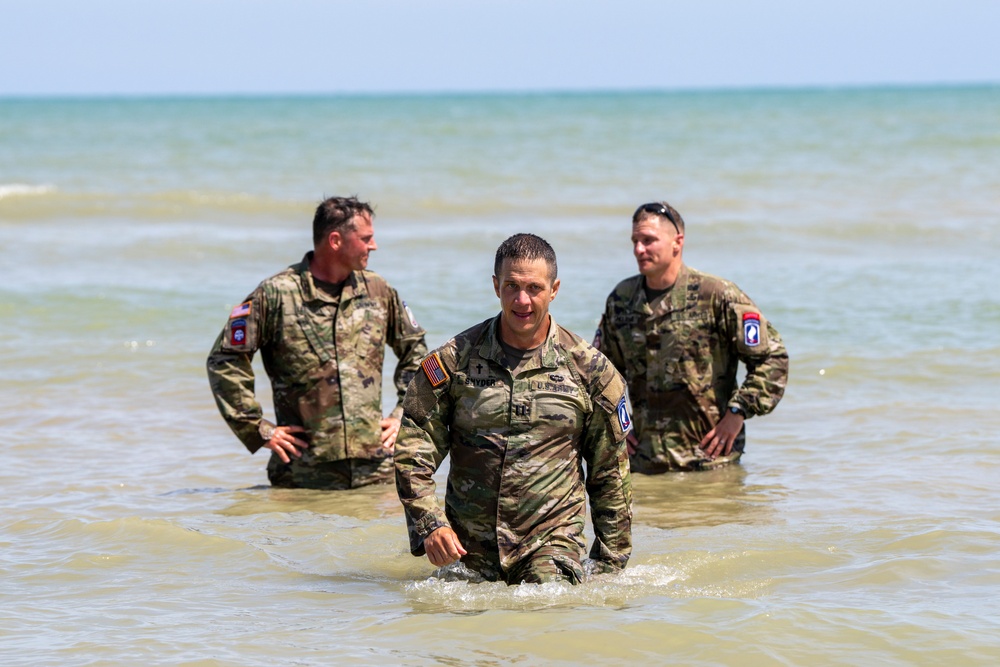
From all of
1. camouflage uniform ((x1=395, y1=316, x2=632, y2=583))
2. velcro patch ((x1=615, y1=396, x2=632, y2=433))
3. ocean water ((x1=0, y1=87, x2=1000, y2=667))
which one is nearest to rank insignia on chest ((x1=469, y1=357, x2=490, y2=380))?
camouflage uniform ((x1=395, y1=316, x2=632, y2=583))

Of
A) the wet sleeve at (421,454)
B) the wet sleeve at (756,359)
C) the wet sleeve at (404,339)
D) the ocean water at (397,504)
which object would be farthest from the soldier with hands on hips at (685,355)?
the wet sleeve at (421,454)

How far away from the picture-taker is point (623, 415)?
197 inches

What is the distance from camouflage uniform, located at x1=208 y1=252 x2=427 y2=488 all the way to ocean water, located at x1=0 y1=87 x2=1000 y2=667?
10.9 inches

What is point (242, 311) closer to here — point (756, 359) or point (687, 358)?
point (687, 358)

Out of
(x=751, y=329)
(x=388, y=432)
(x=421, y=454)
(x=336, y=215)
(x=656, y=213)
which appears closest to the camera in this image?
(x=421, y=454)

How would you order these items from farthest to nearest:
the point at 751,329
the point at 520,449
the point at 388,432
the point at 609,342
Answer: the point at 609,342 → the point at 388,432 → the point at 751,329 → the point at 520,449

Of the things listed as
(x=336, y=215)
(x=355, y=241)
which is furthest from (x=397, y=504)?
(x=336, y=215)

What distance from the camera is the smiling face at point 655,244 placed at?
7.25m

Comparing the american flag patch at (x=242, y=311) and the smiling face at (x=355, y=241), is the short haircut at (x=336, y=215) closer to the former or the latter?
the smiling face at (x=355, y=241)

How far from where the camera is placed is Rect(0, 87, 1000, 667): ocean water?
5074 mm

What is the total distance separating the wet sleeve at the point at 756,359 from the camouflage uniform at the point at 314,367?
182 centimetres

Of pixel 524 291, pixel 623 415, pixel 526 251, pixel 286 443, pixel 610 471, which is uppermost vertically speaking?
pixel 526 251

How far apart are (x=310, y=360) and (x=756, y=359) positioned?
248 centimetres

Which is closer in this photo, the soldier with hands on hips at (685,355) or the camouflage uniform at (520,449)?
the camouflage uniform at (520,449)
